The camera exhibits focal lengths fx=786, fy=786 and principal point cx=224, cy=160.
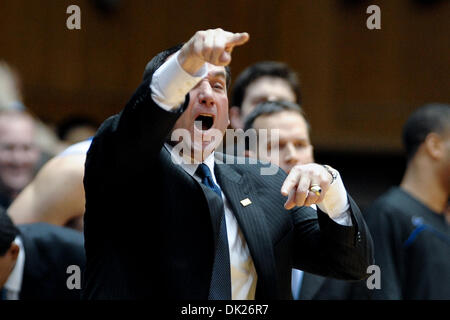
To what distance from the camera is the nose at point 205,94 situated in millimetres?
Result: 1741

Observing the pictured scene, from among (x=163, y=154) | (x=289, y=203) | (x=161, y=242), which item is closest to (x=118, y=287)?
Answer: (x=161, y=242)

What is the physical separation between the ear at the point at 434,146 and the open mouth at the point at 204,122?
6.56 ft

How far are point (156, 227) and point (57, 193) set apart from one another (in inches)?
52.4

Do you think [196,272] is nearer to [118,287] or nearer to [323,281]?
[118,287]

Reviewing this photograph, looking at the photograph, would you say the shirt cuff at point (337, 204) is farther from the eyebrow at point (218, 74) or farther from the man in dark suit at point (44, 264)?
the man in dark suit at point (44, 264)

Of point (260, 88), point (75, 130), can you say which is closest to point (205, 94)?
point (260, 88)

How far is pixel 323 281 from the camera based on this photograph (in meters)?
2.90

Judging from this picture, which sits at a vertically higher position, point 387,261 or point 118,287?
point 118,287

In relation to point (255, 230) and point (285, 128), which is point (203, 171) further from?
point (285, 128)

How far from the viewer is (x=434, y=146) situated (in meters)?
3.58

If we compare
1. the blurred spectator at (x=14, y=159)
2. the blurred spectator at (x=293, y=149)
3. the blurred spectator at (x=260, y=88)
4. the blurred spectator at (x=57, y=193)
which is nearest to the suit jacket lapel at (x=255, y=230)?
the blurred spectator at (x=293, y=149)

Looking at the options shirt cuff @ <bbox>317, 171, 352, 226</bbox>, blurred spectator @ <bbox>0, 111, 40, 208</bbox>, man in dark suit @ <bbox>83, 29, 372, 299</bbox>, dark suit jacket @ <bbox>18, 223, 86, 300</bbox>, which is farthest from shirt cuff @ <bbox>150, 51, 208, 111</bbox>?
blurred spectator @ <bbox>0, 111, 40, 208</bbox>

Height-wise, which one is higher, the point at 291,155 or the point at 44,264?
the point at 291,155

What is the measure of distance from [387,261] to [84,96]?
3012mm
